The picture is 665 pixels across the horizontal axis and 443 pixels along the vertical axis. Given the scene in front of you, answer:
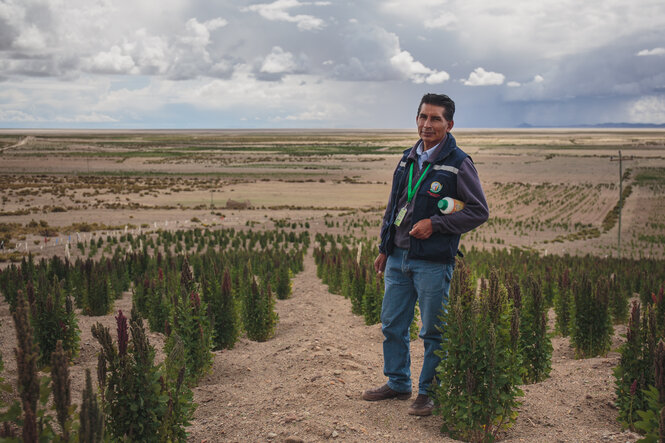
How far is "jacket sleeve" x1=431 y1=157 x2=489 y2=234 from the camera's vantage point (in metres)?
4.11

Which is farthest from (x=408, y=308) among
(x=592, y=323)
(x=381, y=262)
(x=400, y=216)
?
(x=592, y=323)

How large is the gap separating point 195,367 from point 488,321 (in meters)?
3.29

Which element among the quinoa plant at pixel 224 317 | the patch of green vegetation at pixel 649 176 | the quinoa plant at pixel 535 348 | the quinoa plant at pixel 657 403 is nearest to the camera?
the quinoa plant at pixel 657 403

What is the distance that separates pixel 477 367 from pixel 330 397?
1.52 m

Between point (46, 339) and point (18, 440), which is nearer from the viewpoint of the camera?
point (18, 440)

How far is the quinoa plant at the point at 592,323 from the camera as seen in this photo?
6711mm

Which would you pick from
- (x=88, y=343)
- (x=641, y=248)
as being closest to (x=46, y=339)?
(x=88, y=343)

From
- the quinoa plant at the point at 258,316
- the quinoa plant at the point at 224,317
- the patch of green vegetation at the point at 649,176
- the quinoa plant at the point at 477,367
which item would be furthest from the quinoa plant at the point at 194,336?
the patch of green vegetation at the point at 649,176

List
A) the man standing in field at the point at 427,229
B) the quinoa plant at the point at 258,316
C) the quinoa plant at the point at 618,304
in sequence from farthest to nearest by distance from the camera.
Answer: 1. the quinoa plant at the point at 618,304
2. the quinoa plant at the point at 258,316
3. the man standing in field at the point at 427,229

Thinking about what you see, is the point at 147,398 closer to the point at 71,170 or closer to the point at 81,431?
the point at 81,431

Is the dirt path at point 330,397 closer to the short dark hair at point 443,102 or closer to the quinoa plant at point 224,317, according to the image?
the quinoa plant at point 224,317

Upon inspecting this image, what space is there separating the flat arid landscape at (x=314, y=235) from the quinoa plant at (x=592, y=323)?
193mm

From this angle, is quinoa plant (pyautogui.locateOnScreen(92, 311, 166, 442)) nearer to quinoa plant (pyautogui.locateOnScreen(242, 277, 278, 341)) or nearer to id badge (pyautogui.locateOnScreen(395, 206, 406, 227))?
id badge (pyautogui.locateOnScreen(395, 206, 406, 227))

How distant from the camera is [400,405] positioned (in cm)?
454
